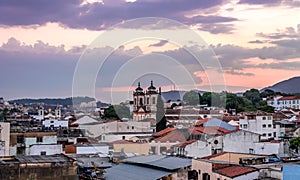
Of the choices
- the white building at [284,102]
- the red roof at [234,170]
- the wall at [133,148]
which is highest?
the white building at [284,102]

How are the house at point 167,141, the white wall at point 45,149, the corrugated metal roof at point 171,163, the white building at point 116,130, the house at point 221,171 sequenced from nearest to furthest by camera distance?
the house at point 221,171 < the corrugated metal roof at point 171,163 < the white wall at point 45,149 < the house at point 167,141 < the white building at point 116,130

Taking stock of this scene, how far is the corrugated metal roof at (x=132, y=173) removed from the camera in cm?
1377

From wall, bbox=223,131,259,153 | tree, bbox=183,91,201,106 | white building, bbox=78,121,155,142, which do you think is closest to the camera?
wall, bbox=223,131,259,153

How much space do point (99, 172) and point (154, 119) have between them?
2649 cm

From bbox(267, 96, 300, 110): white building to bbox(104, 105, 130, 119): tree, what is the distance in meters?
25.6

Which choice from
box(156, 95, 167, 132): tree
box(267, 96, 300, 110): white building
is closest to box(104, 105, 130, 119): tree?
box(156, 95, 167, 132): tree

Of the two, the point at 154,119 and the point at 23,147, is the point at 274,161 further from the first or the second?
the point at 154,119

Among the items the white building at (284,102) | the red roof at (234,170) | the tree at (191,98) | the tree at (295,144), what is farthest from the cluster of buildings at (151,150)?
the white building at (284,102)

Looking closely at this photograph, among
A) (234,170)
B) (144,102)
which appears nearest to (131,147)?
(234,170)

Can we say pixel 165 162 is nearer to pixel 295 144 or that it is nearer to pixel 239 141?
pixel 239 141

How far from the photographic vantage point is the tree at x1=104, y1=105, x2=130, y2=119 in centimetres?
4978

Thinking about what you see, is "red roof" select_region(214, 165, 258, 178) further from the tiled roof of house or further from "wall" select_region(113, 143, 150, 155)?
the tiled roof of house

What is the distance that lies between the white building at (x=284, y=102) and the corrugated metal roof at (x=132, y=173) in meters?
54.8

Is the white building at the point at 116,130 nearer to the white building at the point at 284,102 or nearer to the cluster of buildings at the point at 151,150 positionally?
the cluster of buildings at the point at 151,150
